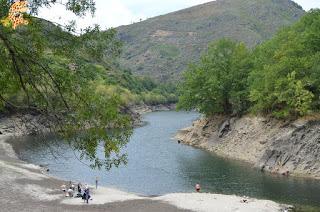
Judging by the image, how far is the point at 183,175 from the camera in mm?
65500

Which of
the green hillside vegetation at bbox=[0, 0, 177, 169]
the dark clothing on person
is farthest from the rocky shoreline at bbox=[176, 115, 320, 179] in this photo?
the green hillside vegetation at bbox=[0, 0, 177, 169]

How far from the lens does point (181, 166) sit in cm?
7131

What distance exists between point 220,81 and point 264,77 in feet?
51.1

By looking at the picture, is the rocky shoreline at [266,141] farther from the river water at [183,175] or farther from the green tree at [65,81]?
the green tree at [65,81]

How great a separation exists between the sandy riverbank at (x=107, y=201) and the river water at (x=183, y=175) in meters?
4.48

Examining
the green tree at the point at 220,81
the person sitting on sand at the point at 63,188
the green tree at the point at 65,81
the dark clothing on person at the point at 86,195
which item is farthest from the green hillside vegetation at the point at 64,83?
the green tree at the point at 220,81

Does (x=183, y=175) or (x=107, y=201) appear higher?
(x=107, y=201)

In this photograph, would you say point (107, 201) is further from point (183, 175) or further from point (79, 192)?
point (183, 175)

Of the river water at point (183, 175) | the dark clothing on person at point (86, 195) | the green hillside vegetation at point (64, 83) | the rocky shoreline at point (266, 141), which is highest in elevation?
the green hillside vegetation at point (64, 83)

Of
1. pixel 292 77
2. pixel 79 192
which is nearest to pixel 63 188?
pixel 79 192

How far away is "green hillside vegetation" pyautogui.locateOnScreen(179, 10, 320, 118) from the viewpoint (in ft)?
229

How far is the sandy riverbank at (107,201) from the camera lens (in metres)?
45.8

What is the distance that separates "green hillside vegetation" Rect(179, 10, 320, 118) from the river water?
1186 centimetres

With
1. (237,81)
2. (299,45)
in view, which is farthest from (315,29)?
(237,81)
